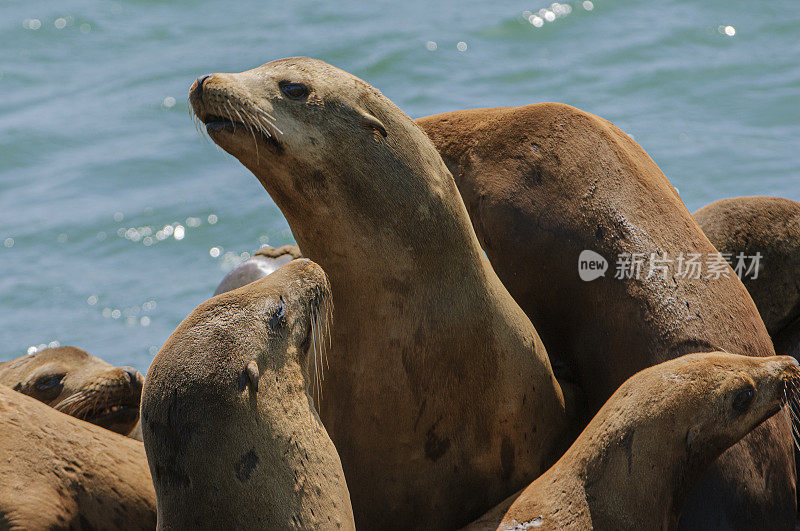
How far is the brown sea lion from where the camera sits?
4004 millimetres

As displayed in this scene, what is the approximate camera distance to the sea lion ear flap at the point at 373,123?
3.68m

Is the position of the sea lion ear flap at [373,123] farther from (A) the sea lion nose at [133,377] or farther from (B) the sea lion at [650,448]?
(A) the sea lion nose at [133,377]

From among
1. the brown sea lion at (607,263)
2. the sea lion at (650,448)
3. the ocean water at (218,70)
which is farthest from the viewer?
the ocean water at (218,70)

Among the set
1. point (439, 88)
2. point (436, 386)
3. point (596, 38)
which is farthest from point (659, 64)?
point (436, 386)

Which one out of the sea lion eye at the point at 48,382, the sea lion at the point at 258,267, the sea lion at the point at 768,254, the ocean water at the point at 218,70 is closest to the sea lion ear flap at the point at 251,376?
the sea lion eye at the point at 48,382

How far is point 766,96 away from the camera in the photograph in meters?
14.1

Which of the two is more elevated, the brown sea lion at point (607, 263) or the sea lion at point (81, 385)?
the brown sea lion at point (607, 263)

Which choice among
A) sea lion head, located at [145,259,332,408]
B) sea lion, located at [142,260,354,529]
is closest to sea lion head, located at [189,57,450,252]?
sea lion head, located at [145,259,332,408]

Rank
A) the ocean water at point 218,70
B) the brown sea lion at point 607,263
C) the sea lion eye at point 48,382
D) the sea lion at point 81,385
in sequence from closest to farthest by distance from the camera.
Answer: the brown sea lion at point 607,263 < the sea lion at point 81,385 < the sea lion eye at point 48,382 < the ocean water at point 218,70

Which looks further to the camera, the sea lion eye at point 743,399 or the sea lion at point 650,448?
the sea lion eye at point 743,399

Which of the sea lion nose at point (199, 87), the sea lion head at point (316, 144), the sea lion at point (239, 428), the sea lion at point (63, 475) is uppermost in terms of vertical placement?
the sea lion nose at point (199, 87)

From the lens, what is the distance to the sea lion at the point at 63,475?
3535 mm

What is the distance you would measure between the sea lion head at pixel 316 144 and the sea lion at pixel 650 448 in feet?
3.06

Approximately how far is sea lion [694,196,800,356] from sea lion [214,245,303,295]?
222 cm
